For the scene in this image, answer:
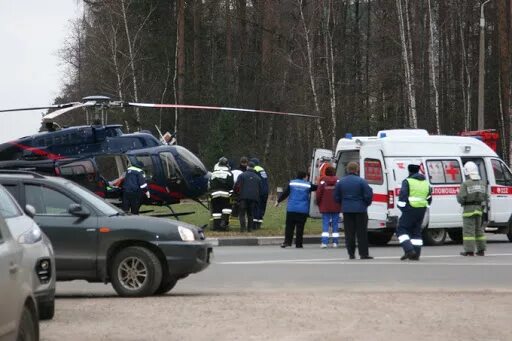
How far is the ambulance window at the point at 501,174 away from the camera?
27.7 m

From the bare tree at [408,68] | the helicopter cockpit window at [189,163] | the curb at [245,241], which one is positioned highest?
the bare tree at [408,68]

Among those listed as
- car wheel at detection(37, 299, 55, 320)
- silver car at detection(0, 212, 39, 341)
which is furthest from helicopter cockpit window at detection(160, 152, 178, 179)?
silver car at detection(0, 212, 39, 341)

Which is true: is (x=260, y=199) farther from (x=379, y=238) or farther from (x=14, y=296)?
(x=14, y=296)

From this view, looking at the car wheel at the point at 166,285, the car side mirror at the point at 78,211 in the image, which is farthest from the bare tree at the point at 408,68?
the car side mirror at the point at 78,211

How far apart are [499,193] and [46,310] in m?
17.4

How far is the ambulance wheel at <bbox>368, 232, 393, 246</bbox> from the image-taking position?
1069 inches

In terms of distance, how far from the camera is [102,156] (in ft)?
92.1

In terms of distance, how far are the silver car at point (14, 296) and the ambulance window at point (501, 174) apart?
65.9ft

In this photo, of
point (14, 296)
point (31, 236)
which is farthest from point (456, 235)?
point (14, 296)

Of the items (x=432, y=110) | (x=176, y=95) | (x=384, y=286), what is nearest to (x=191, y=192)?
(x=384, y=286)

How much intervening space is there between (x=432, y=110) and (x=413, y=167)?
3976cm

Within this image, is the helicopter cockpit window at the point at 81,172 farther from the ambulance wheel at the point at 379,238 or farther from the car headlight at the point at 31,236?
the car headlight at the point at 31,236

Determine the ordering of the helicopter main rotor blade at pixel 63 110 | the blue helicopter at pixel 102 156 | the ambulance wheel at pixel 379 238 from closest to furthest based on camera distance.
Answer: the helicopter main rotor blade at pixel 63 110
the blue helicopter at pixel 102 156
the ambulance wheel at pixel 379 238

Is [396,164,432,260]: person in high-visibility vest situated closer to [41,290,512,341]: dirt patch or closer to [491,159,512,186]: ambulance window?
[41,290,512,341]: dirt patch
